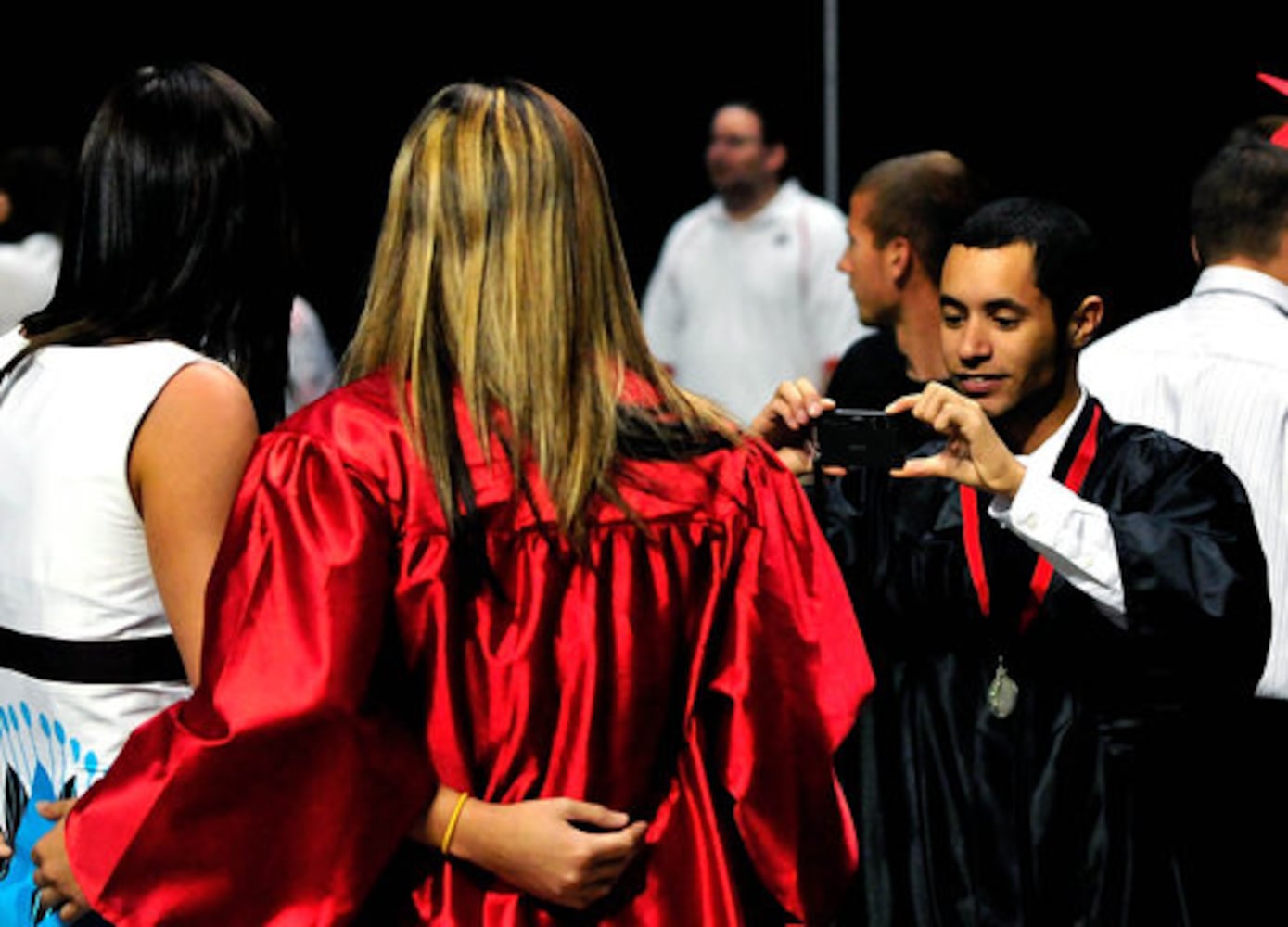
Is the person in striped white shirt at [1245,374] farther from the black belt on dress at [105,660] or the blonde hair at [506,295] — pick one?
the black belt on dress at [105,660]

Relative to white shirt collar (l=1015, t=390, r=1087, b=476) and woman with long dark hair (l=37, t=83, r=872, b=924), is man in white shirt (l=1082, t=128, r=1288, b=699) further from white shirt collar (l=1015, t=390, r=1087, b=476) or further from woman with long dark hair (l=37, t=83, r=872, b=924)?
woman with long dark hair (l=37, t=83, r=872, b=924)

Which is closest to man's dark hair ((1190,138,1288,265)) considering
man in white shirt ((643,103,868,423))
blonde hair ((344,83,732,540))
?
blonde hair ((344,83,732,540))

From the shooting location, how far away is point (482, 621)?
172 centimetres

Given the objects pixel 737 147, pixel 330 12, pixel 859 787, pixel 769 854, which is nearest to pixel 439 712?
pixel 769 854

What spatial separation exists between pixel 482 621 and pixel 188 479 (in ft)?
1.08

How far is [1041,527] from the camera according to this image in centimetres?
213

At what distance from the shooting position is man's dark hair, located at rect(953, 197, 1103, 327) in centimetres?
247

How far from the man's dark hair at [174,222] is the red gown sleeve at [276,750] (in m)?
0.31

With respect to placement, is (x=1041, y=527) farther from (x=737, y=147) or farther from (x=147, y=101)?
(x=737, y=147)

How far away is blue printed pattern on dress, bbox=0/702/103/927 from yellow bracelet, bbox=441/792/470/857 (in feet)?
1.28

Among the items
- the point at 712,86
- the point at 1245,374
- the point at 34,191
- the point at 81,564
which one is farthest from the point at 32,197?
the point at 81,564

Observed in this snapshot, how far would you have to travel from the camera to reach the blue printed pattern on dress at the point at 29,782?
1933 millimetres

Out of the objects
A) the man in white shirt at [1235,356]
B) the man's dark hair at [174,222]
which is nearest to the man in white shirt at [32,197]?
the man in white shirt at [1235,356]

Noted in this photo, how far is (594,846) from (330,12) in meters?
5.43
